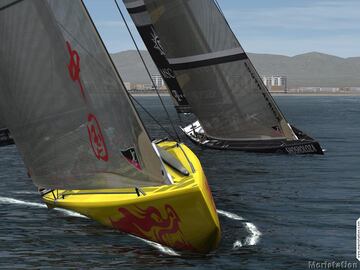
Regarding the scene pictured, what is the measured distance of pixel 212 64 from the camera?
3294 cm

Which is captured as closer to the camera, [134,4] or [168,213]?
[168,213]

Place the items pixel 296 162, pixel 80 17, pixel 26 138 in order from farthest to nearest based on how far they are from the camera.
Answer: pixel 296 162 < pixel 26 138 < pixel 80 17

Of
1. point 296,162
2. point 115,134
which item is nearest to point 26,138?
point 115,134

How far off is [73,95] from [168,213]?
3107mm

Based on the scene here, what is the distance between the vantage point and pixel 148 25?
32969 millimetres

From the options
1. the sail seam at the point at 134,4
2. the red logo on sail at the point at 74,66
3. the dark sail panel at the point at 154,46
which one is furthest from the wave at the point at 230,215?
the sail seam at the point at 134,4

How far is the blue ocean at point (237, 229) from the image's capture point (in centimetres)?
1369

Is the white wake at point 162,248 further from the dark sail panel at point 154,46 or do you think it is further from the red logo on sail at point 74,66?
the dark sail panel at point 154,46

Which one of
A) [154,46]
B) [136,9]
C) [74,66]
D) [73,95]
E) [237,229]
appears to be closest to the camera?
[74,66]

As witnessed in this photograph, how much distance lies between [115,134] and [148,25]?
66.5ft

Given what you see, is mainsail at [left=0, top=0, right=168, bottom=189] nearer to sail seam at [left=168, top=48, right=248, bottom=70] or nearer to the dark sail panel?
the dark sail panel

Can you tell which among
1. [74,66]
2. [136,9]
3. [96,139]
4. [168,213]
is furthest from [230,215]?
[136,9]

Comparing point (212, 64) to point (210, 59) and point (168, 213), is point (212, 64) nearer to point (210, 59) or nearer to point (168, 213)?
point (210, 59)

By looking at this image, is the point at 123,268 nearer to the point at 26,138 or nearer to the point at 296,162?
the point at 26,138
